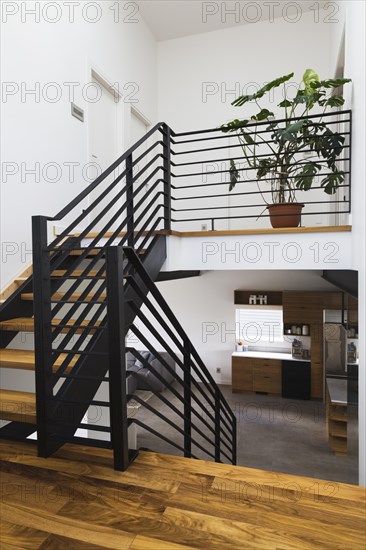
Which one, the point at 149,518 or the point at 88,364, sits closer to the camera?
the point at 149,518

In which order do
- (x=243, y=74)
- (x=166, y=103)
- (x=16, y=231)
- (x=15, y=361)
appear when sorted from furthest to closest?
(x=166, y=103)
(x=243, y=74)
(x=16, y=231)
(x=15, y=361)

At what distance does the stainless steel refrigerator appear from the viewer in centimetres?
542

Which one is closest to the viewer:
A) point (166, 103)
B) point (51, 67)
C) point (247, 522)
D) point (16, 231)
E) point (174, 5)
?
point (247, 522)

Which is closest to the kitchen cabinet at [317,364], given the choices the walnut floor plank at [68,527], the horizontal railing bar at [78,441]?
the horizontal railing bar at [78,441]

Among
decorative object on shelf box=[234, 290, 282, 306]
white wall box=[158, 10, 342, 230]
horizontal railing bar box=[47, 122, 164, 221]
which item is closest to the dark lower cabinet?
decorative object on shelf box=[234, 290, 282, 306]

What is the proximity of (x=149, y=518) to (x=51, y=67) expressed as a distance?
3688 mm

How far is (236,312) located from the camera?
21.7 feet

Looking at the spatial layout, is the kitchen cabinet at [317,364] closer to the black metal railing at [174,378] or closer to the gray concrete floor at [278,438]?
the gray concrete floor at [278,438]

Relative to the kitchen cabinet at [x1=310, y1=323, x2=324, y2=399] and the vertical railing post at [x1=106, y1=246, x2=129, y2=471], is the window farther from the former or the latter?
the vertical railing post at [x1=106, y1=246, x2=129, y2=471]

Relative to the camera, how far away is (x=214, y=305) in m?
6.68

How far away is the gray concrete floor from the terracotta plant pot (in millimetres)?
2341

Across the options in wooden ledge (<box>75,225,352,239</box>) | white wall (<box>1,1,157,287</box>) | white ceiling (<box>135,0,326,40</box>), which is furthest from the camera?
white ceiling (<box>135,0,326,40</box>)

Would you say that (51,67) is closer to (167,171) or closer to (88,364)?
(167,171)

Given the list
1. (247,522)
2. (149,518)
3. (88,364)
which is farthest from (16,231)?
(247,522)
